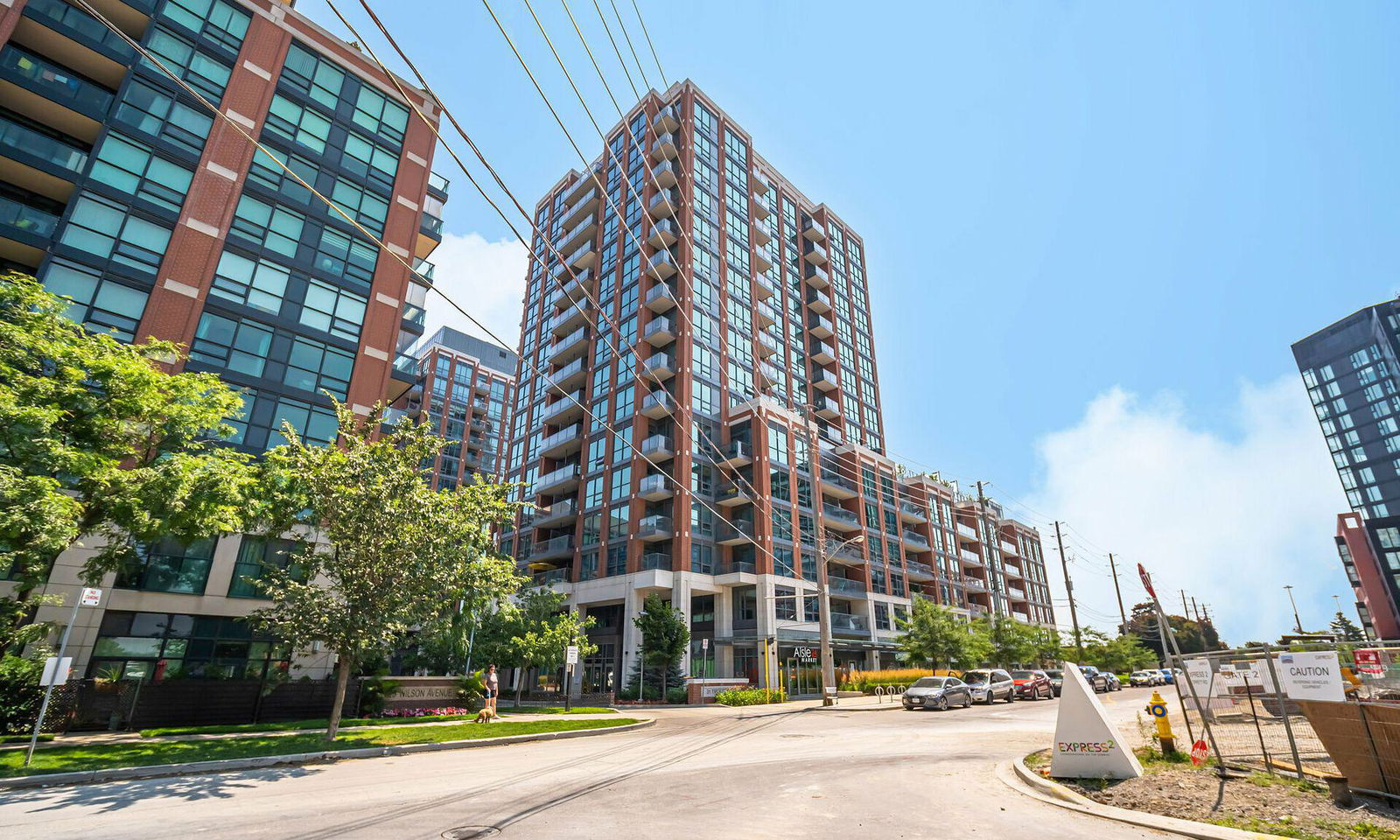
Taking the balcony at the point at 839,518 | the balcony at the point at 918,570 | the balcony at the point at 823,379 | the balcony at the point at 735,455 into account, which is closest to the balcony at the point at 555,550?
the balcony at the point at 735,455

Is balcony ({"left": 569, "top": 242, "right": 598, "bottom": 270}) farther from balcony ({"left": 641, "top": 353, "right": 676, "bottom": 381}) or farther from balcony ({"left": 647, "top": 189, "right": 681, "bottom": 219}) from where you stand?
balcony ({"left": 641, "top": 353, "right": 676, "bottom": 381})

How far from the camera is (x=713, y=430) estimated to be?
1937 inches

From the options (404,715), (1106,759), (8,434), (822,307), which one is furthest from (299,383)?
(822,307)

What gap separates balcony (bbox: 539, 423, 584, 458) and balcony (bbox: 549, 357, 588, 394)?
3.47 metres

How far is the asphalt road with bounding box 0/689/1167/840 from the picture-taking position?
7512 millimetres

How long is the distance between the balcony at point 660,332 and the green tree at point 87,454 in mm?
33198

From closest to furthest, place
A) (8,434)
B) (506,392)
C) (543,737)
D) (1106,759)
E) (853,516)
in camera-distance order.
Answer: (1106,759) < (8,434) < (543,737) < (853,516) < (506,392)

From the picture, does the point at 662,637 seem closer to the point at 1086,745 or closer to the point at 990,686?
the point at 990,686

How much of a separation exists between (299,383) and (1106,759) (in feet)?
97.1

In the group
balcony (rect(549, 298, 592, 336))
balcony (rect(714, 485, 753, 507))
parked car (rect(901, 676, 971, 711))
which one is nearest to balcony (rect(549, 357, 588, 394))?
balcony (rect(549, 298, 592, 336))

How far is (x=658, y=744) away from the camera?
16.5 m

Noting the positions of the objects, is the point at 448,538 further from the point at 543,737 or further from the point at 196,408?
the point at 196,408

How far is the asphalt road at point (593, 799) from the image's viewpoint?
751 centimetres

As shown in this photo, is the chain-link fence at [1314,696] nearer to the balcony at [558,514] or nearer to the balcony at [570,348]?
the balcony at [558,514]
